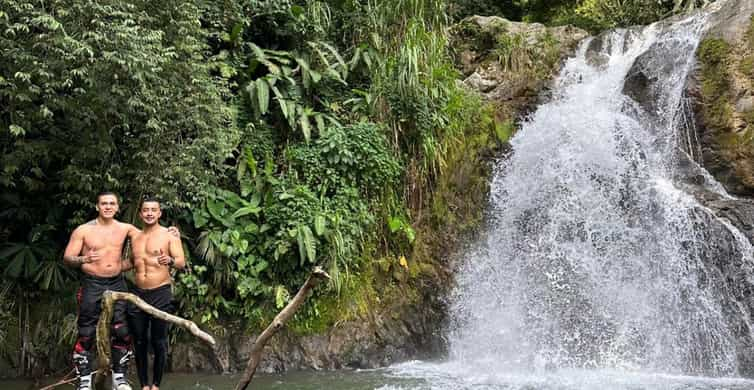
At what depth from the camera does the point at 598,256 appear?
8008mm

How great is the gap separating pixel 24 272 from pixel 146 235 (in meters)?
2.89

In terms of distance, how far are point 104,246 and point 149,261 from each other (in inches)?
15.4

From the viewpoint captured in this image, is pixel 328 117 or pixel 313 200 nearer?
pixel 313 200

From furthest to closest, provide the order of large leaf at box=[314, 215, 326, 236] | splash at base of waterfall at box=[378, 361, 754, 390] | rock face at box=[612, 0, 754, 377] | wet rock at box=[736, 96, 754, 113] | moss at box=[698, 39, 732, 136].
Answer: moss at box=[698, 39, 732, 136]
wet rock at box=[736, 96, 754, 113]
large leaf at box=[314, 215, 326, 236]
rock face at box=[612, 0, 754, 377]
splash at base of waterfall at box=[378, 361, 754, 390]

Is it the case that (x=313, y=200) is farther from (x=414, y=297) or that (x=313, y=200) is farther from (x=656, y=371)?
(x=656, y=371)

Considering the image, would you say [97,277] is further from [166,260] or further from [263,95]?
[263,95]

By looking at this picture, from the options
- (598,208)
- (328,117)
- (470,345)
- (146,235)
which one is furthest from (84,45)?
(598,208)

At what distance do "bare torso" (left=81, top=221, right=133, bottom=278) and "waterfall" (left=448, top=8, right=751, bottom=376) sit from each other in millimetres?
4209

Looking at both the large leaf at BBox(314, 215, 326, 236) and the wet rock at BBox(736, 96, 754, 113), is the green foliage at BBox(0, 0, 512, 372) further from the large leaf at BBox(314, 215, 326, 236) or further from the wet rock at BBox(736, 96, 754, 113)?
the wet rock at BBox(736, 96, 754, 113)

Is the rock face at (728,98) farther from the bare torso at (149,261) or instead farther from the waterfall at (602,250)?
the bare torso at (149,261)

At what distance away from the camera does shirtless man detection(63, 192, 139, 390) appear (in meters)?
4.94

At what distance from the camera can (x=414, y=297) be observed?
8242 millimetres

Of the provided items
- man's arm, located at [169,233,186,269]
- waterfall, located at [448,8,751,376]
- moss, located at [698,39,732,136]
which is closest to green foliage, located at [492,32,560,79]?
waterfall, located at [448,8,751,376]

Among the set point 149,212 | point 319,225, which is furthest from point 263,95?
point 149,212
